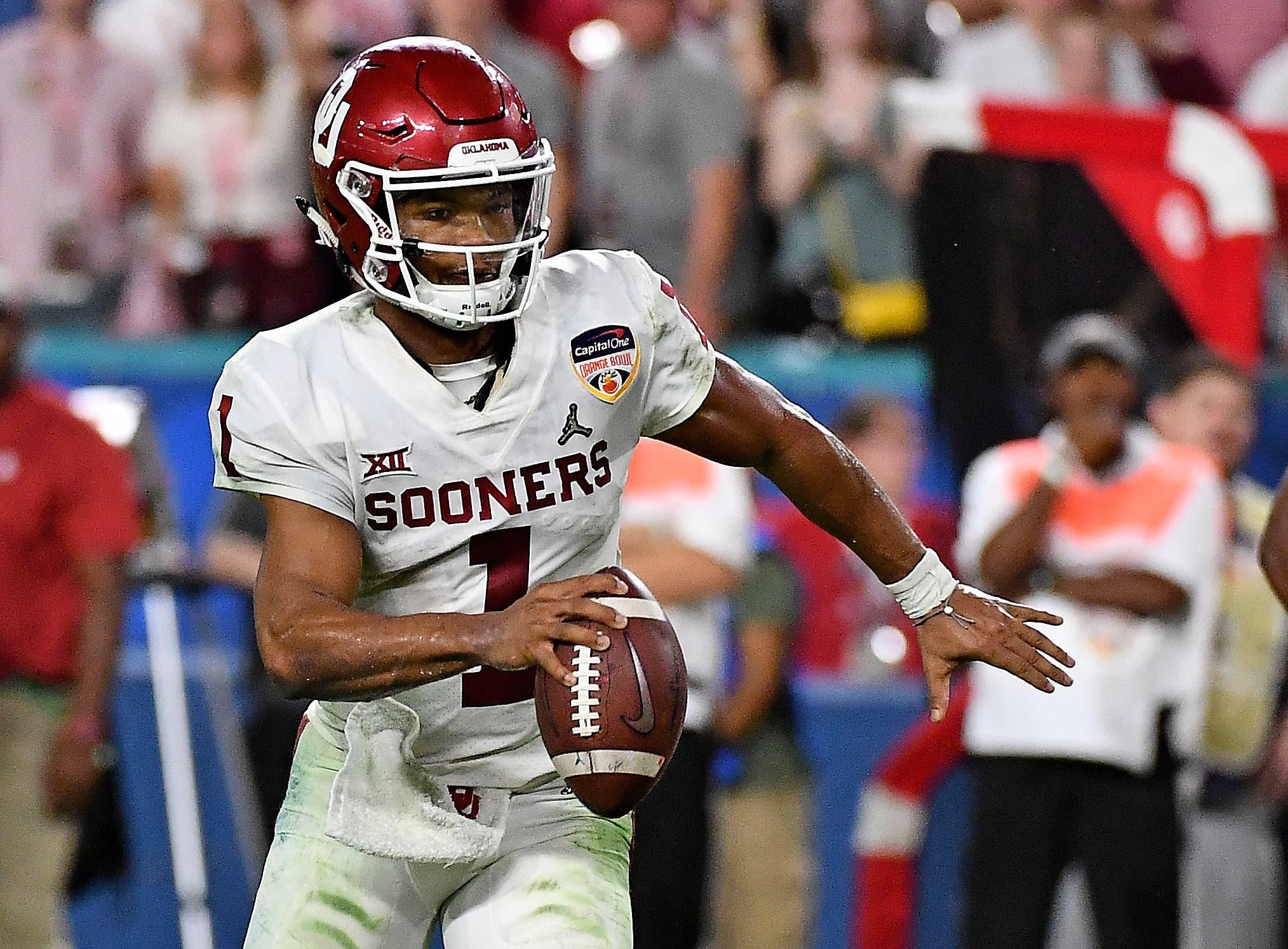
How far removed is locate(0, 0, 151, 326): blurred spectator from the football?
16.0 feet

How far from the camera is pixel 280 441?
298cm

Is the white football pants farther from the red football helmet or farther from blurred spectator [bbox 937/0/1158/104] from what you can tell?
blurred spectator [bbox 937/0/1158/104]

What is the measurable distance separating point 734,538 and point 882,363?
1189 mm

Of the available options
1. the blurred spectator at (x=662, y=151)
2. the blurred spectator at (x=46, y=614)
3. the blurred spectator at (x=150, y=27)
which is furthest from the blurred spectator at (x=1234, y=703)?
the blurred spectator at (x=150, y=27)

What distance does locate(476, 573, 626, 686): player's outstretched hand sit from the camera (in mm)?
2672

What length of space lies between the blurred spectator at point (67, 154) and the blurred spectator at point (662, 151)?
1694 mm

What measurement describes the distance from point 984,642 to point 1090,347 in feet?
7.13

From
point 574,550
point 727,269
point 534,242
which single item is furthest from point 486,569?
point 727,269

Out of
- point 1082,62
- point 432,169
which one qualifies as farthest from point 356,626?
point 1082,62

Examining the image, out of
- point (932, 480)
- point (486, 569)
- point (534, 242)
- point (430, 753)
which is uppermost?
point (534, 242)

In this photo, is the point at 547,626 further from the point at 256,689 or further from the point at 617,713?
the point at 256,689

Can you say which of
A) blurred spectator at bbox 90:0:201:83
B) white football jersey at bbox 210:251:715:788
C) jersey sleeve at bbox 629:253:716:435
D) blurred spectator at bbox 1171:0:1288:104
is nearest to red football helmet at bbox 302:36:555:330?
white football jersey at bbox 210:251:715:788

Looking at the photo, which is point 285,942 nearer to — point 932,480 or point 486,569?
point 486,569

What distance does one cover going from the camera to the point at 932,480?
Result: 6.37 metres
